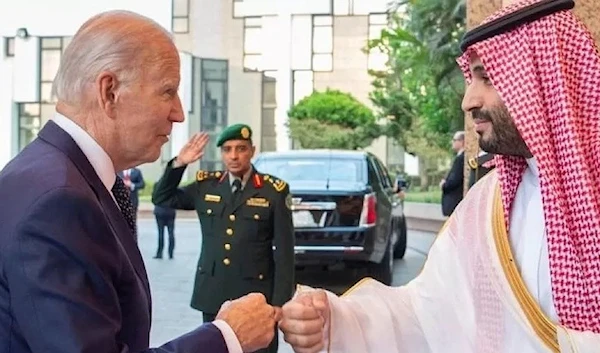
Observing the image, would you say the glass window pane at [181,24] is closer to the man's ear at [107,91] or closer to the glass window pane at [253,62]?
the glass window pane at [253,62]

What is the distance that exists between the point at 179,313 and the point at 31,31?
57.9 feet

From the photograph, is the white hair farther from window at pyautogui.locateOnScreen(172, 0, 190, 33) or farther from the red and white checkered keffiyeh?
window at pyautogui.locateOnScreen(172, 0, 190, 33)

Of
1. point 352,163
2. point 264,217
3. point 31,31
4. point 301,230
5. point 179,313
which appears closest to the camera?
point 264,217

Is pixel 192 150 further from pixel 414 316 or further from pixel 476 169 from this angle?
pixel 414 316

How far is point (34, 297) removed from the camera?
59.9 inches

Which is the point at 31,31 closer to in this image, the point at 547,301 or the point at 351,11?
the point at 351,11

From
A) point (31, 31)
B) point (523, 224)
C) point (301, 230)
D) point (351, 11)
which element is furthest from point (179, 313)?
point (351, 11)

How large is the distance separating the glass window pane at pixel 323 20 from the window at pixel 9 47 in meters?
10.5

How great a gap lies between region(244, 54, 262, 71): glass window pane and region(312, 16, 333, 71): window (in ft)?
6.47

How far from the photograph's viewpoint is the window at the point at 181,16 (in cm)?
2741

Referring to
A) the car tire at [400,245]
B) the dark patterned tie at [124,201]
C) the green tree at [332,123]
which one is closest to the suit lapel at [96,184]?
the dark patterned tie at [124,201]

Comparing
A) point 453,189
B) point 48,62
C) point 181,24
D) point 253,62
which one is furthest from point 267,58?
point 453,189

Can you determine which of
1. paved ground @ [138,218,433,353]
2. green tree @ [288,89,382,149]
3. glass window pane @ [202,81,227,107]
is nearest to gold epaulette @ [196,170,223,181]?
paved ground @ [138,218,433,353]

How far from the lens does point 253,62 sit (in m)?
29.9
